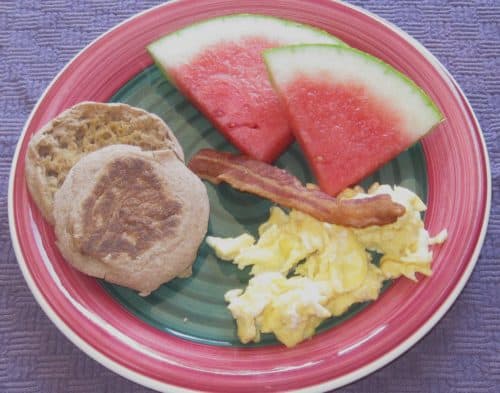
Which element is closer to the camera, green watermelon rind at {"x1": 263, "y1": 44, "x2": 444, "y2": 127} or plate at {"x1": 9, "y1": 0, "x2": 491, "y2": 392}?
plate at {"x1": 9, "y1": 0, "x2": 491, "y2": 392}

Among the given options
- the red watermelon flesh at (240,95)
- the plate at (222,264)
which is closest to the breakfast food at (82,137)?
the plate at (222,264)

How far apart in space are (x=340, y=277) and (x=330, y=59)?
76 centimetres

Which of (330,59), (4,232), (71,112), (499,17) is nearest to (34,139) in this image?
(71,112)

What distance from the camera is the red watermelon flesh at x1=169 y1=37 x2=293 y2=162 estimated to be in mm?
2121

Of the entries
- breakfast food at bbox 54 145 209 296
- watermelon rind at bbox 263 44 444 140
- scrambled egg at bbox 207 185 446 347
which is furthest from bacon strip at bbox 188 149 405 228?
watermelon rind at bbox 263 44 444 140

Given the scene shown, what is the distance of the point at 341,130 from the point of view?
205 centimetres

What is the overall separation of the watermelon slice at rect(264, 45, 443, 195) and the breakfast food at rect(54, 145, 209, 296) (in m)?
0.47

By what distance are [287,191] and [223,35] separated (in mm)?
675

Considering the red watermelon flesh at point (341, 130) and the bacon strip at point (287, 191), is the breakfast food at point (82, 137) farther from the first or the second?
the red watermelon flesh at point (341, 130)

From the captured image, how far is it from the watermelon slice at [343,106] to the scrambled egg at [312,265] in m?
0.15

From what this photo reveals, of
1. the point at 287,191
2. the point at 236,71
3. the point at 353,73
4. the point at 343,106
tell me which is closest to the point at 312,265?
the point at 287,191

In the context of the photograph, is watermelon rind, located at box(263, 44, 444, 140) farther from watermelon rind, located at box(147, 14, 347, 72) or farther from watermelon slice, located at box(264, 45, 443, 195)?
watermelon rind, located at box(147, 14, 347, 72)

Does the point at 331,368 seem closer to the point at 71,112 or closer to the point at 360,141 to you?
the point at 360,141

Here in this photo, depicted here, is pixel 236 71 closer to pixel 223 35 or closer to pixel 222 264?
pixel 223 35
